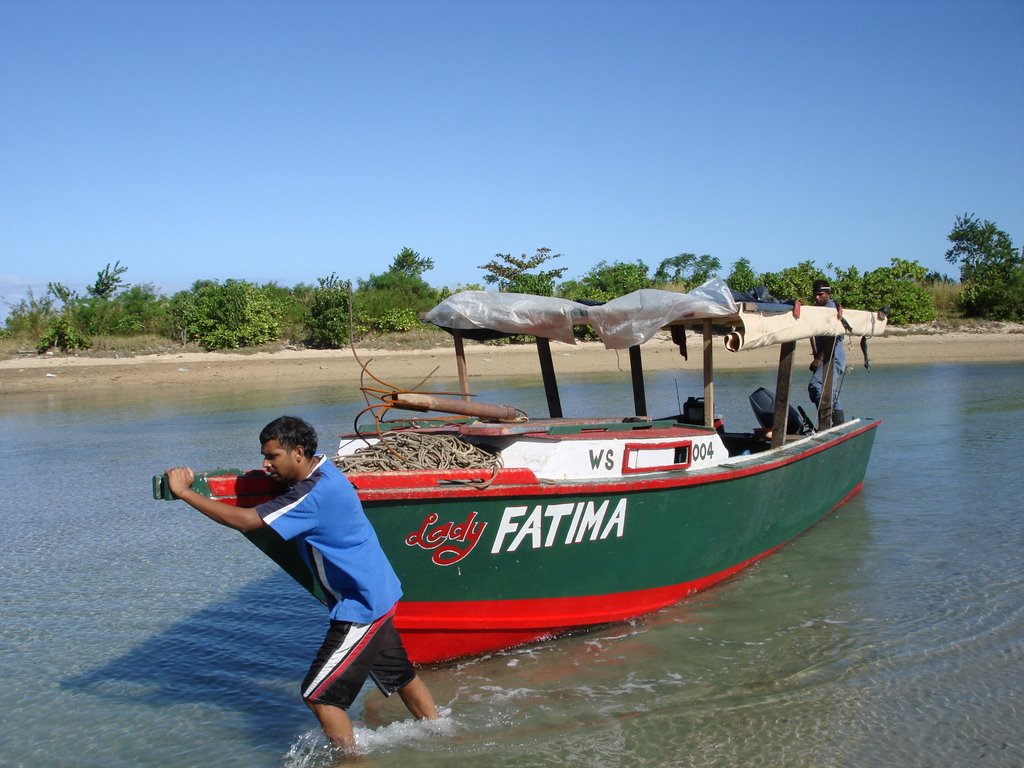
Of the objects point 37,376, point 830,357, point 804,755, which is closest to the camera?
point 804,755

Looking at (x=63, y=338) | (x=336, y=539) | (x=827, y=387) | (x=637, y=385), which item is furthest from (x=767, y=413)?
(x=63, y=338)

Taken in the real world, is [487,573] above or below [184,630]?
above

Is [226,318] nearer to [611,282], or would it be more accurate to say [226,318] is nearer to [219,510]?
[611,282]

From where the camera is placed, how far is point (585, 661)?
5551 millimetres

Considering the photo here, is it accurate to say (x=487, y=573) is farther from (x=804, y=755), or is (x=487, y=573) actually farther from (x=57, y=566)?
(x=57, y=566)

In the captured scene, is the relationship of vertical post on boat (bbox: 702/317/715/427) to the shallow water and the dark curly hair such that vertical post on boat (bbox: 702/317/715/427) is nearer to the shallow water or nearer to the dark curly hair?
the shallow water

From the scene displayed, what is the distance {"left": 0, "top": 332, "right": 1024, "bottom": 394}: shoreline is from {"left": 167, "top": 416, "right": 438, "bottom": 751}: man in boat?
57.0 feet

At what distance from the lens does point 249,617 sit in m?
6.59

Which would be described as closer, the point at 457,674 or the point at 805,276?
the point at 457,674

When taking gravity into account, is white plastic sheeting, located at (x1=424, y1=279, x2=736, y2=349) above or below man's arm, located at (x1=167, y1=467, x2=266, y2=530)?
above

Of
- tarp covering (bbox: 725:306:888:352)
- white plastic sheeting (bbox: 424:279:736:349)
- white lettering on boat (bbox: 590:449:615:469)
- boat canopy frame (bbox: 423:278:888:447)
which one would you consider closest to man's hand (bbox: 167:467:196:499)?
white lettering on boat (bbox: 590:449:615:469)

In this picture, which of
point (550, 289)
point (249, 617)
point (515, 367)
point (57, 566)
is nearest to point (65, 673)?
point (249, 617)

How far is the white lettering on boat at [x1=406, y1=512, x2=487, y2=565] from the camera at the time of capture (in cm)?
490

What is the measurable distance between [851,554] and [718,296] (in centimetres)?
299
